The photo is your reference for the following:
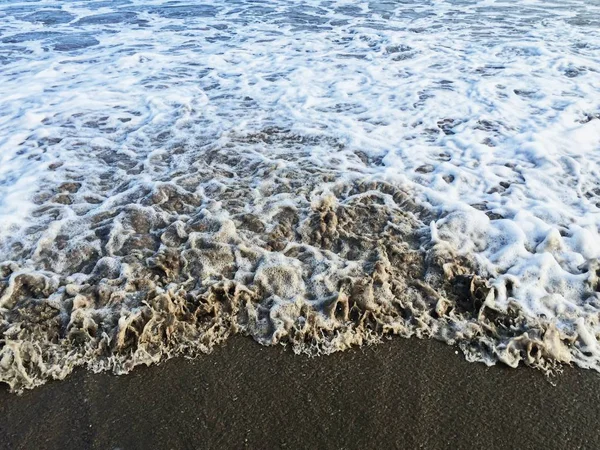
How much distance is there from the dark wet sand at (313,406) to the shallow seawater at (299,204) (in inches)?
5.4

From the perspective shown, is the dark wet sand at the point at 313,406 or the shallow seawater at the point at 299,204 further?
the shallow seawater at the point at 299,204

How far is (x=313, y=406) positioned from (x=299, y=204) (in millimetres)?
1969

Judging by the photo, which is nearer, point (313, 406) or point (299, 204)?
point (313, 406)

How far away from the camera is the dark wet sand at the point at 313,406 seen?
247 cm

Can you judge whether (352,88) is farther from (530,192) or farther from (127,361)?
(127,361)

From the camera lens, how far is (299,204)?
4.27 m

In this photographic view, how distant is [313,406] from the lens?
8.64ft

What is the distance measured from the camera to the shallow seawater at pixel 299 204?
3.12 meters

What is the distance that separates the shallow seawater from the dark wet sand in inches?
5.4

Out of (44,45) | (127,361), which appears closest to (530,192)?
(127,361)

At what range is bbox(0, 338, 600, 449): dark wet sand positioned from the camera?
247cm

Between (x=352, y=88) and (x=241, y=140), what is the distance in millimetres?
2202

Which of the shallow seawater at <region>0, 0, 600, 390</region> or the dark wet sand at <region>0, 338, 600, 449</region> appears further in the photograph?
the shallow seawater at <region>0, 0, 600, 390</region>

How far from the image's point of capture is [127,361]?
2.91m
